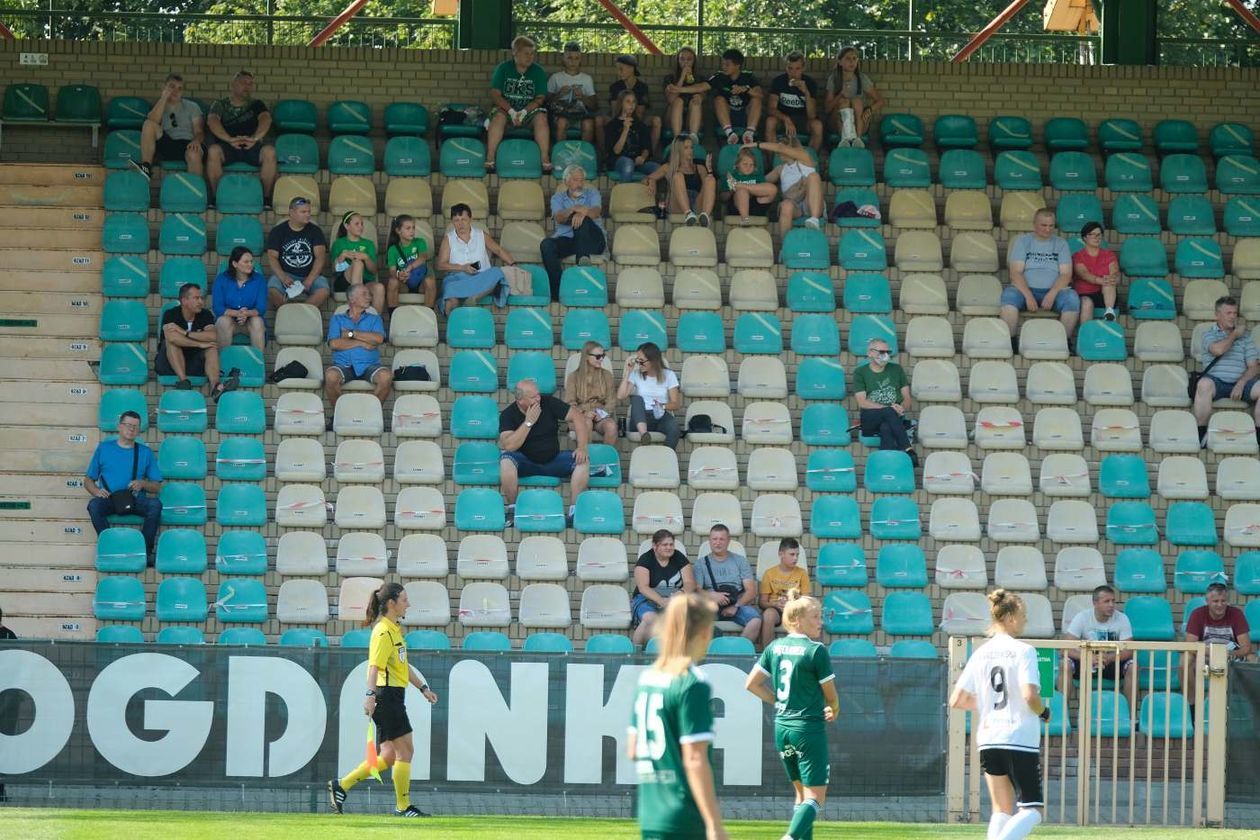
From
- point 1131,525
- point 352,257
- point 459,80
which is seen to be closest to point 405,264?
point 352,257

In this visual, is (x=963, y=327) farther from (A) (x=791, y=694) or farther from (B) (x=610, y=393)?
(A) (x=791, y=694)

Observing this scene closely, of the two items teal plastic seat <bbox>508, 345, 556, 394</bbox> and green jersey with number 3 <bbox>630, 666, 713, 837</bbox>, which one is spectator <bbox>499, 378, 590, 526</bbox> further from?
green jersey with number 3 <bbox>630, 666, 713, 837</bbox>

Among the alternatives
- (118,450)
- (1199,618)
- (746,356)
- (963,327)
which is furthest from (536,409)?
(1199,618)

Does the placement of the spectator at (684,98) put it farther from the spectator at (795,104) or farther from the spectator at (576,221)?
the spectator at (576,221)

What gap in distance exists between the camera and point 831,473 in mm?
17562

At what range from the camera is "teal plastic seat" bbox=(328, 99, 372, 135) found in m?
20.4

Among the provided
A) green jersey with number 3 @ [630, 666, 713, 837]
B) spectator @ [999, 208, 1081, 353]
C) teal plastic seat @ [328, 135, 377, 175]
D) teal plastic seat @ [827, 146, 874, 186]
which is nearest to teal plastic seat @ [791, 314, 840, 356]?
spectator @ [999, 208, 1081, 353]

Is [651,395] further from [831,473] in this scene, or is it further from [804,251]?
[804,251]

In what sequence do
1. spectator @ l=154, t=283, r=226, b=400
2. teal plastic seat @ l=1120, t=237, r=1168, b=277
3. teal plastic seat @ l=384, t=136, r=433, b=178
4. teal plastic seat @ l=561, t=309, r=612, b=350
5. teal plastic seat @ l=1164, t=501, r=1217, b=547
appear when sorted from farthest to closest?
1. teal plastic seat @ l=384, t=136, r=433, b=178
2. teal plastic seat @ l=1120, t=237, r=1168, b=277
3. teal plastic seat @ l=561, t=309, r=612, b=350
4. teal plastic seat @ l=1164, t=501, r=1217, b=547
5. spectator @ l=154, t=283, r=226, b=400

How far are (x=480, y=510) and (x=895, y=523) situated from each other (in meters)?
4.00

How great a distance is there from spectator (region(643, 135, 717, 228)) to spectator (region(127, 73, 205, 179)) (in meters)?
4.97

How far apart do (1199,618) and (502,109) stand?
937 cm

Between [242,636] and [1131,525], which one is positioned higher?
[1131,525]

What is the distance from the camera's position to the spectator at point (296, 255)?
1848 cm
